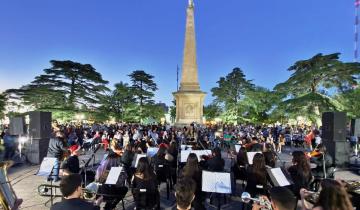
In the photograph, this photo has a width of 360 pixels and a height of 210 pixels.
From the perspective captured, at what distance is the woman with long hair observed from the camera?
23.5ft

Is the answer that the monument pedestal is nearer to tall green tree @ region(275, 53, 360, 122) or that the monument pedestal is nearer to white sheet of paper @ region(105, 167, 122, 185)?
tall green tree @ region(275, 53, 360, 122)

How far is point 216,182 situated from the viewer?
658cm

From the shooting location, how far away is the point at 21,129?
16578 millimetres

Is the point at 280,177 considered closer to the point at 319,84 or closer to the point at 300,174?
the point at 300,174

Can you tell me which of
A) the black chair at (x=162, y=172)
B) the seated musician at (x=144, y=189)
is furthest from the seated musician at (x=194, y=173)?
the black chair at (x=162, y=172)

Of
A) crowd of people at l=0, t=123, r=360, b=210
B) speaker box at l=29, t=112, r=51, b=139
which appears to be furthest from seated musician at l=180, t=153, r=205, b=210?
speaker box at l=29, t=112, r=51, b=139

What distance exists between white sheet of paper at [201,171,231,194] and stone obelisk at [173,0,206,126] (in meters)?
22.7

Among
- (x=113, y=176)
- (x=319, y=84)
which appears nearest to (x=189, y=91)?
(x=319, y=84)

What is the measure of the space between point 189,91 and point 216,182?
23525 mm

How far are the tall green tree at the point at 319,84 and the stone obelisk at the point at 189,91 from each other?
8.52 m

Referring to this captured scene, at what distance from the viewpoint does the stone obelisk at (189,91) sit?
29750 mm

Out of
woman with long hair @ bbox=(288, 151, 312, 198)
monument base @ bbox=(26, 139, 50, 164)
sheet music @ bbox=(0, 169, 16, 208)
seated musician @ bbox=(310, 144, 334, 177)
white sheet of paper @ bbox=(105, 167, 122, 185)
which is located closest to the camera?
sheet music @ bbox=(0, 169, 16, 208)

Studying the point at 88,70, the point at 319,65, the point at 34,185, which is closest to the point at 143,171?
the point at 34,185

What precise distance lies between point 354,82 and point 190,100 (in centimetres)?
1603
